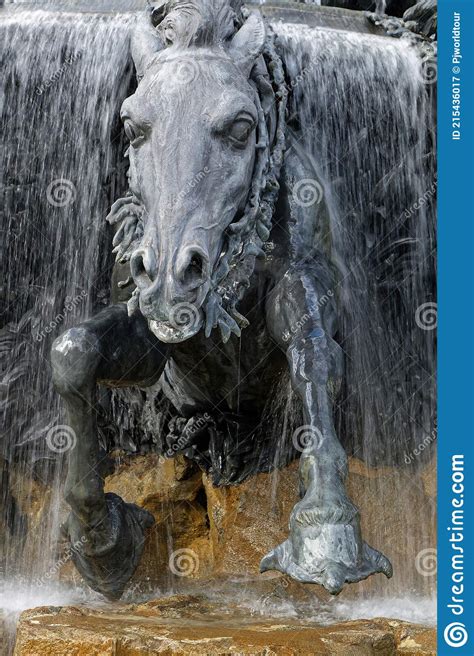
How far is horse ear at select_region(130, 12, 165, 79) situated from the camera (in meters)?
3.56

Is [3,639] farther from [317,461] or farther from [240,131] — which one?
[240,131]

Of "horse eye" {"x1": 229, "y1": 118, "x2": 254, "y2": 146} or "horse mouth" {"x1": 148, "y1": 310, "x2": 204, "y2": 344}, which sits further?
"horse eye" {"x1": 229, "y1": 118, "x2": 254, "y2": 146}

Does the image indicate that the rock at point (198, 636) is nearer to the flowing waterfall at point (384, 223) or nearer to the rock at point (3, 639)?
the rock at point (3, 639)

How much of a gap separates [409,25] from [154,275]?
345 cm

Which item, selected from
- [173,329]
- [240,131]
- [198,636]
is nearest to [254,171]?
[240,131]

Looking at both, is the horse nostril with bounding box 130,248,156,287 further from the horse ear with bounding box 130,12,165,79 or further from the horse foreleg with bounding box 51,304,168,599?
the horse ear with bounding box 130,12,165,79

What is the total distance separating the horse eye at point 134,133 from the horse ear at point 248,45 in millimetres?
427

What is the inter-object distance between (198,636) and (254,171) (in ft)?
4.82

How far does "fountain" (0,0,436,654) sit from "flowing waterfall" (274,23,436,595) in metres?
0.01

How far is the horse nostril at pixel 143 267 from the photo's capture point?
3.02 metres

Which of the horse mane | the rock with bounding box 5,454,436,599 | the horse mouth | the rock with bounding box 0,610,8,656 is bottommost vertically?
the rock with bounding box 0,610,8,656

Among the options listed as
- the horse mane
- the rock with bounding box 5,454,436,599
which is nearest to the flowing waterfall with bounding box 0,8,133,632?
the rock with bounding box 5,454,436,599

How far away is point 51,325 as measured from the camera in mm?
4859

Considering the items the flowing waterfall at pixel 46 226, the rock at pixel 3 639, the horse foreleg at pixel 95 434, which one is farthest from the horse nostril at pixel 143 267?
the rock at pixel 3 639
